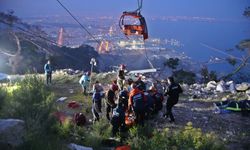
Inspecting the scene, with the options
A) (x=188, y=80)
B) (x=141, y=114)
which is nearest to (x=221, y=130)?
(x=141, y=114)

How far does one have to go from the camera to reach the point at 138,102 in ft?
43.1

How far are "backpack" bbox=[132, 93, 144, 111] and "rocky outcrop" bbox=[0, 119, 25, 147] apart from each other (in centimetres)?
406

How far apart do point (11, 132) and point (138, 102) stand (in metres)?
4.60

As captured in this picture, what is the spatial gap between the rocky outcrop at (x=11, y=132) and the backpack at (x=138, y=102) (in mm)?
4057

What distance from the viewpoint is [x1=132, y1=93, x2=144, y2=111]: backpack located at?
13117 millimetres

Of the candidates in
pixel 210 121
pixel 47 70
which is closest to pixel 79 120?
pixel 210 121

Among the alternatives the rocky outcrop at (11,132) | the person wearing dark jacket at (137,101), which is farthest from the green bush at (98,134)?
the rocky outcrop at (11,132)

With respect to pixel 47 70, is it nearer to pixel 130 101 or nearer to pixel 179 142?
pixel 130 101

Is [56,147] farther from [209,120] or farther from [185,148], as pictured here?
[209,120]

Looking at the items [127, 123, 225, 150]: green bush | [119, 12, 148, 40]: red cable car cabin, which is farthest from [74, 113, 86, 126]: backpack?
[119, 12, 148, 40]: red cable car cabin

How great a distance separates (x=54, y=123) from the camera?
44.4 feet

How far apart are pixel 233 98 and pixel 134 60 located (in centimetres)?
8042

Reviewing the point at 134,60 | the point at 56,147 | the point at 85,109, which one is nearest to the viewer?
the point at 56,147

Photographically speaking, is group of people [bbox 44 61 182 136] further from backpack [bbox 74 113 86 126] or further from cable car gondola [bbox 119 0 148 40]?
cable car gondola [bbox 119 0 148 40]
